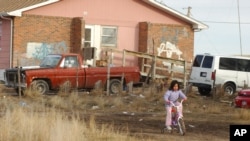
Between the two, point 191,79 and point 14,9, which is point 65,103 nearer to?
point 191,79

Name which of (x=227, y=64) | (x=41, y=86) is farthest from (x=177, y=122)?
(x=227, y=64)

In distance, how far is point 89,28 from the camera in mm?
31734

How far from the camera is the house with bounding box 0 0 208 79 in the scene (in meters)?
29.6

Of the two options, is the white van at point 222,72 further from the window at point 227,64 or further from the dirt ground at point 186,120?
the dirt ground at point 186,120

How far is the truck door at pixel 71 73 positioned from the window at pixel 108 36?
799cm

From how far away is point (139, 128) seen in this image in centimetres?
1423

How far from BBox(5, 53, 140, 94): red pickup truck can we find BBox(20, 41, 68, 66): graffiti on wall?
17.8ft

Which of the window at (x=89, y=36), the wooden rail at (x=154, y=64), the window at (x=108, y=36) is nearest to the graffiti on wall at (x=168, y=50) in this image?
the wooden rail at (x=154, y=64)

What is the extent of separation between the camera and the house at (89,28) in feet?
97.1

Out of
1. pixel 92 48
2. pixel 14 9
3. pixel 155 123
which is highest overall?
pixel 14 9

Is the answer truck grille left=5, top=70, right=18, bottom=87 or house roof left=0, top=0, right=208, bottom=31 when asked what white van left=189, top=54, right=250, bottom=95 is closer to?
house roof left=0, top=0, right=208, bottom=31

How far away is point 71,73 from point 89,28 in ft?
26.6

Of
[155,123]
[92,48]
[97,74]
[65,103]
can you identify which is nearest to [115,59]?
[92,48]

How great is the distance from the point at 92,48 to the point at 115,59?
2.68 metres
